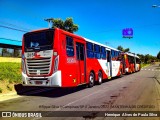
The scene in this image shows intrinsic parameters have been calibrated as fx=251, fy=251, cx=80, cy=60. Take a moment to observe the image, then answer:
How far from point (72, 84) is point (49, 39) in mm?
2808

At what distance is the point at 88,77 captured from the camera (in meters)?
17.0

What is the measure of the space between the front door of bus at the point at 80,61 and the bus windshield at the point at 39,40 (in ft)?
8.45

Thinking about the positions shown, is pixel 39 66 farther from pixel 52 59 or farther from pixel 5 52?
pixel 5 52

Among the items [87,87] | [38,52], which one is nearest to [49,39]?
[38,52]

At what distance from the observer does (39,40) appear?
13789 millimetres

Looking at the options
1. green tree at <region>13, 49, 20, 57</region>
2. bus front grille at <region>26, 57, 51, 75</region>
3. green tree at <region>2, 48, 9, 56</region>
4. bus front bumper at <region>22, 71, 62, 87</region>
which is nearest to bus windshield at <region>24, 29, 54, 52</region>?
bus front grille at <region>26, 57, 51, 75</region>

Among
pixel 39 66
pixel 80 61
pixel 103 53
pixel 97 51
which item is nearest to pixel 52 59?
pixel 39 66

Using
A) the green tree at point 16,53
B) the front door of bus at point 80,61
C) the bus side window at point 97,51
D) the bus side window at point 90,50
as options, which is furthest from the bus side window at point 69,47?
the green tree at point 16,53

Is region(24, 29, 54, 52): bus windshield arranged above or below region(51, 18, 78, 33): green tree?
below

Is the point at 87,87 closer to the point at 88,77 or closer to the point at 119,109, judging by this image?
the point at 88,77

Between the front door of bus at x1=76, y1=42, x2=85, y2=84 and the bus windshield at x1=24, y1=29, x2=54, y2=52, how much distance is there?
2575 mm

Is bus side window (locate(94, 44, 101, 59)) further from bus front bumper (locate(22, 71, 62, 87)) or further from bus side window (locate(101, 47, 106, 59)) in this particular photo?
bus front bumper (locate(22, 71, 62, 87))

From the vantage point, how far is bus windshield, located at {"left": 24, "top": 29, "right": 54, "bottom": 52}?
43.9 feet

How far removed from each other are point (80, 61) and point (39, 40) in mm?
3192
